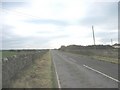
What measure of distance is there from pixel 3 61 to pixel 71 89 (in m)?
3.53

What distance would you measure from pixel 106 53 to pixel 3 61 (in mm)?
41739

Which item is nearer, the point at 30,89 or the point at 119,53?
the point at 30,89

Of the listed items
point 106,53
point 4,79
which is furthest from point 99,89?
point 106,53

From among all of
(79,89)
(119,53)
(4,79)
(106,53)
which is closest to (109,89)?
(79,89)

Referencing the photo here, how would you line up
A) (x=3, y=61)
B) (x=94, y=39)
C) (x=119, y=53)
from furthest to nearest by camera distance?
(x=94, y=39) → (x=119, y=53) → (x=3, y=61)

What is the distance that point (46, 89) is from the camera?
508 inches

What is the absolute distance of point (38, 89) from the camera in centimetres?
1275

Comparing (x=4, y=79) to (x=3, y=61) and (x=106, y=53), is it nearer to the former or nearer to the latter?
(x=3, y=61)

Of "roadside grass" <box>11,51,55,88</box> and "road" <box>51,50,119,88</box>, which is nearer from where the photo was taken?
"roadside grass" <box>11,51,55,88</box>

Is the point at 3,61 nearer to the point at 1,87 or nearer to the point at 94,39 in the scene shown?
the point at 1,87

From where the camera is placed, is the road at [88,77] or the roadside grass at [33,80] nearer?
the roadside grass at [33,80]

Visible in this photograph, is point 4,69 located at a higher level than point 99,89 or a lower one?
higher

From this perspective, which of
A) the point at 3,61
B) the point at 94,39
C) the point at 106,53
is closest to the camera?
the point at 3,61

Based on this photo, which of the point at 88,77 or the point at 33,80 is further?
the point at 88,77
